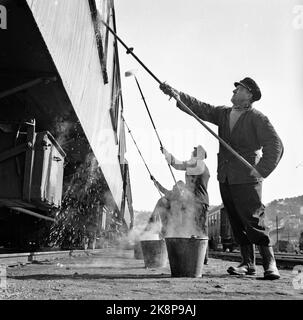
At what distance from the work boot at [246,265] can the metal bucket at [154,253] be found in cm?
121

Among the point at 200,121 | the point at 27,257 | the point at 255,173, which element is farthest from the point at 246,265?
the point at 27,257

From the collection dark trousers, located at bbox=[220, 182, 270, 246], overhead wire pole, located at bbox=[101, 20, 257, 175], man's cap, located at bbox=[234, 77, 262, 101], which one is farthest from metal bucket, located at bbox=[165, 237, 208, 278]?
man's cap, located at bbox=[234, 77, 262, 101]

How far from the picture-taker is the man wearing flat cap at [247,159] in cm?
410

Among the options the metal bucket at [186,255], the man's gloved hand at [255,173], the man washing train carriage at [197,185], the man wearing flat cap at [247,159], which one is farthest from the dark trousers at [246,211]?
the man washing train carriage at [197,185]

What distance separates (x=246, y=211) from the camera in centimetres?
412

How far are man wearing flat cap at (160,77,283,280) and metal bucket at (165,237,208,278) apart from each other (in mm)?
522

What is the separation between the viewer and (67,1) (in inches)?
138

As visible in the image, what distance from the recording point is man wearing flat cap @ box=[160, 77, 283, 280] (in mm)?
4098

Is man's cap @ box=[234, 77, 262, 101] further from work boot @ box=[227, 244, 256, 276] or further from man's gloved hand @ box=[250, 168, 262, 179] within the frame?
work boot @ box=[227, 244, 256, 276]

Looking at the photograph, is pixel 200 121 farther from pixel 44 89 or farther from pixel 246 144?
pixel 44 89

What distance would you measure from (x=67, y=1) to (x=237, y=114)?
218cm

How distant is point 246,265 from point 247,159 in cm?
119

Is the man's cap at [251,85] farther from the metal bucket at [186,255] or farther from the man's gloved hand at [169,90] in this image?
the metal bucket at [186,255]
